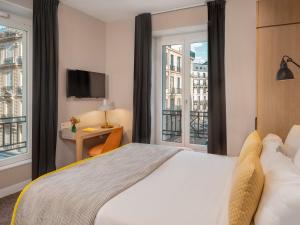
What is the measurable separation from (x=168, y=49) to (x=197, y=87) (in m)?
0.89

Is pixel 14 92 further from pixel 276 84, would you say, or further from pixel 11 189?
pixel 276 84

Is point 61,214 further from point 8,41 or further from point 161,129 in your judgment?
point 161,129

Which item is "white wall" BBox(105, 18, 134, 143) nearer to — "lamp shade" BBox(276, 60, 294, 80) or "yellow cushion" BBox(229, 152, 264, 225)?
"lamp shade" BBox(276, 60, 294, 80)

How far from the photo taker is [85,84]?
3.81 meters

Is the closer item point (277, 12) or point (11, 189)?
point (277, 12)

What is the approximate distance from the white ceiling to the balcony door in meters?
0.55

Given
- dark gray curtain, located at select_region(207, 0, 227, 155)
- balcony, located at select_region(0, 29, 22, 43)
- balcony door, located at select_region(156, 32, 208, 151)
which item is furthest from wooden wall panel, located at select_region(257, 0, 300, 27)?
balcony, located at select_region(0, 29, 22, 43)

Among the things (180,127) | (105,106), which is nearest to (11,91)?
(105,106)

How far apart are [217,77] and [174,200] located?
7.99 feet

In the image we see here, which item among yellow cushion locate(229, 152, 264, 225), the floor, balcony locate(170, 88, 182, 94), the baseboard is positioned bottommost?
the floor

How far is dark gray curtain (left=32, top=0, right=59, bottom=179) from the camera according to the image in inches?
118

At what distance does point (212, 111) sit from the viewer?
11.3 feet

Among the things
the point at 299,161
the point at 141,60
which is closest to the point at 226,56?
the point at 141,60

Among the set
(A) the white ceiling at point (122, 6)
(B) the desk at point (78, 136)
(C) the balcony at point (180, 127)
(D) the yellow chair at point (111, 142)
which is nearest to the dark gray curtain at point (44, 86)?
(B) the desk at point (78, 136)
